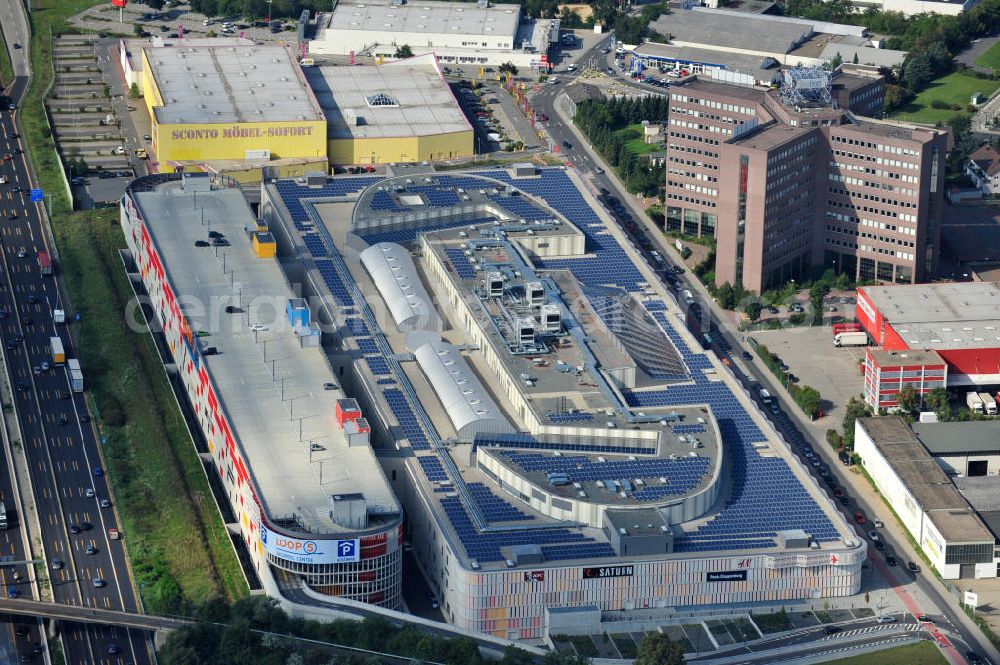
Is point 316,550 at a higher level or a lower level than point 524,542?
higher

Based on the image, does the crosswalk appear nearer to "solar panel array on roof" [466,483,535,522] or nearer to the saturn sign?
"solar panel array on roof" [466,483,535,522]

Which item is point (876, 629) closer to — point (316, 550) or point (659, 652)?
point (659, 652)

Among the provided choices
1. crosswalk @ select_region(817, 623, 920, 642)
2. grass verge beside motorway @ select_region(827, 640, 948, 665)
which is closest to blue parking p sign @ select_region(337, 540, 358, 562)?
crosswalk @ select_region(817, 623, 920, 642)

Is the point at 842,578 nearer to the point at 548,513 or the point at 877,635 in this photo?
the point at 877,635

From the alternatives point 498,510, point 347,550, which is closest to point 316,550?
point 347,550

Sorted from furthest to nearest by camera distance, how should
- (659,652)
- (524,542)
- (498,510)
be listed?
(498,510) < (524,542) < (659,652)

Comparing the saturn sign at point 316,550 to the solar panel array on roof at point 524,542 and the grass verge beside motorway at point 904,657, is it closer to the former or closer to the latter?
the solar panel array on roof at point 524,542

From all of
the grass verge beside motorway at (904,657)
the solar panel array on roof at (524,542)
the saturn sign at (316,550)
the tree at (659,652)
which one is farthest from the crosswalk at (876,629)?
the saturn sign at (316,550)
